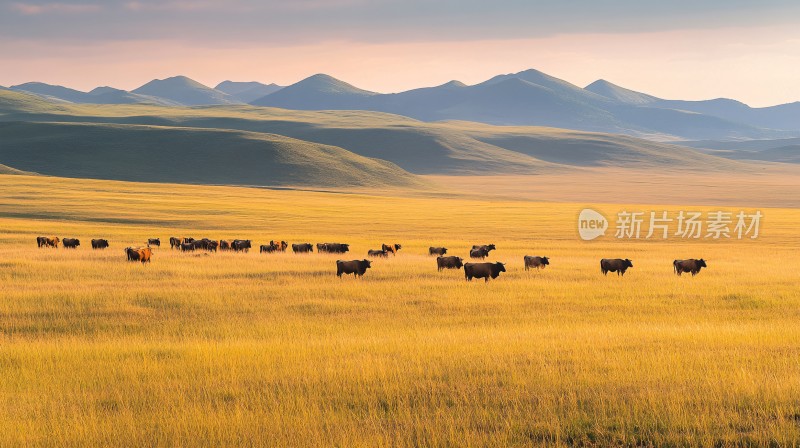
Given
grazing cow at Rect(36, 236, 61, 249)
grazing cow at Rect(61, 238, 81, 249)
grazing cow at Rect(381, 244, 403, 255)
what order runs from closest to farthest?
grazing cow at Rect(381, 244, 403, 255)
grazing cow at Rect(61, 238, 81, 249)
grazing cow at Rect(36, 236, 61, 249)

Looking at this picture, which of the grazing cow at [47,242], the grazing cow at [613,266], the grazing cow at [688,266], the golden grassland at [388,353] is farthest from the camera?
the grazing cow at [47,242]

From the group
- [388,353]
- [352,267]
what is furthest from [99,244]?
[388,353]

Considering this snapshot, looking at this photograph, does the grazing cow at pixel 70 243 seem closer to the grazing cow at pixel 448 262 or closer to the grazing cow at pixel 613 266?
the grazing cow at pixel 448 262

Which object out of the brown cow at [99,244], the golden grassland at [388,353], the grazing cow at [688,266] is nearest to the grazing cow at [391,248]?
the golden grassland at [388,353]

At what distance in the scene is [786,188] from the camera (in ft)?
550

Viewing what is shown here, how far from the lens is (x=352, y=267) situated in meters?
26.6

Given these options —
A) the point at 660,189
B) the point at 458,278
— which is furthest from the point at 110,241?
the point at 660,189

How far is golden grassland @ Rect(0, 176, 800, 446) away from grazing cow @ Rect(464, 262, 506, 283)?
0.65 meters

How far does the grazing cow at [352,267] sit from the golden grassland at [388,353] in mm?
374

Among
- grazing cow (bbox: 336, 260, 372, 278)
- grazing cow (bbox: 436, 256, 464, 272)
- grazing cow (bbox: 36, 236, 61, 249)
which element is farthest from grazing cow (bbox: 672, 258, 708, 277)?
grazing cow (bbox: 36, 236, 61, 249)

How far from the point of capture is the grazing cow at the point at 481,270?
25797mm

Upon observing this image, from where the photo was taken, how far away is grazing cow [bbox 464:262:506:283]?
84.6 ft

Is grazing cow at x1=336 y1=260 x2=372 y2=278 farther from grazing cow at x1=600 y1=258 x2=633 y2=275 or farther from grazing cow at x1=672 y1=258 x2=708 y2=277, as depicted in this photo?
grazing cow at x1=672 y1=258 x2=708 y2=277

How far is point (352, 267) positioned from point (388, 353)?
13.8 metres
